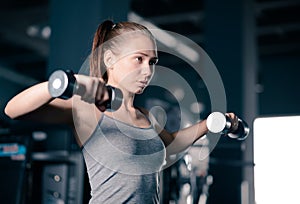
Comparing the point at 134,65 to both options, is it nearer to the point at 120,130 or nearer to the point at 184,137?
the point at 120,130

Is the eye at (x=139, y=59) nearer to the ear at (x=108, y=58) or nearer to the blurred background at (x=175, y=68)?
the ear at (x=108, y=58)

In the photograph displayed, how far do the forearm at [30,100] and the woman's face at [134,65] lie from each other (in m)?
0.36

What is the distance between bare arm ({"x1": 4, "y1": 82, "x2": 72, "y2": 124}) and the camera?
105 centimetres

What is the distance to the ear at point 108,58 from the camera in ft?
4.70

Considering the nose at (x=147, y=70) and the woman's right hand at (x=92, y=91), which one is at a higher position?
the nose at (x=147, y=70)

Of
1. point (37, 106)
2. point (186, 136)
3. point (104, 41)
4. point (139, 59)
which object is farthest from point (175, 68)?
point (37, 106)

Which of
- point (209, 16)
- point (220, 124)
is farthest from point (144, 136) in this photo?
point (209, 16)

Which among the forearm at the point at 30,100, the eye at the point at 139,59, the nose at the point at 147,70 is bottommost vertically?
the forearm at the point at 30,100

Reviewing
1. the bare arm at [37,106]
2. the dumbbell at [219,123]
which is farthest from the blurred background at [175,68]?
the bare arm at [37,106]

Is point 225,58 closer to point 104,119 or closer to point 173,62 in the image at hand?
point 104,119

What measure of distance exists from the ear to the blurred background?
933 mm

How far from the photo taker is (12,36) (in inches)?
353

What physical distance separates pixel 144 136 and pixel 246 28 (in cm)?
404

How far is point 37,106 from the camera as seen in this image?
42.0 inches
